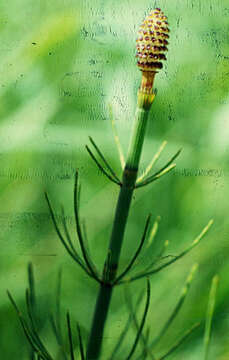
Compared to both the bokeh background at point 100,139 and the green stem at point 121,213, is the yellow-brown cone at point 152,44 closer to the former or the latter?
the green stem at point 121,213

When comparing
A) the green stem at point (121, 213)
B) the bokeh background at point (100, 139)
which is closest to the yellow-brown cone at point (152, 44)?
the green stem at point (121, 213)

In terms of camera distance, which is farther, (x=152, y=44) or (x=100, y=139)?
(x=100, y=139)

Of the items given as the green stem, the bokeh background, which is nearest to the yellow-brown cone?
the green stem

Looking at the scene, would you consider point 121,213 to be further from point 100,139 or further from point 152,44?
point 100,139

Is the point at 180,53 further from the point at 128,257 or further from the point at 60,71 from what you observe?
the point at 128,257

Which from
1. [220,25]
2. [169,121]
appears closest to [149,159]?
[169,121]

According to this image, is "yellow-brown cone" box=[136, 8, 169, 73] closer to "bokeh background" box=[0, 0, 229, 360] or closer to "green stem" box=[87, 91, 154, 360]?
"green stem" box=[87, 91, 154, 360]

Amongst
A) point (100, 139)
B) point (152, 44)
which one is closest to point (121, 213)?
point (152, 44)
